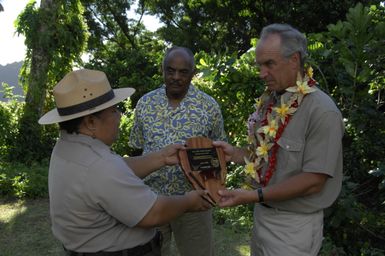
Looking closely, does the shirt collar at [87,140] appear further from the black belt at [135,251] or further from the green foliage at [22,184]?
the green foliage at [22,184]

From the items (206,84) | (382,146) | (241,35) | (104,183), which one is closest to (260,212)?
(104,183)

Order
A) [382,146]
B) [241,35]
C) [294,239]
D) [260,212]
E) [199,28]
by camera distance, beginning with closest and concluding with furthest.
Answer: [294,239] → [260,212] → [382,146] → [241,35] → [199,28]

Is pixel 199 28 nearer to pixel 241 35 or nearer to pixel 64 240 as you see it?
pixel 241 35

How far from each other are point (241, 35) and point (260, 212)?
15.2m

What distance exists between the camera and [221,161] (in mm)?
2633

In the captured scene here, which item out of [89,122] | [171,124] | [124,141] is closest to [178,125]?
[171,124]

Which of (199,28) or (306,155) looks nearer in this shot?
(306,155)

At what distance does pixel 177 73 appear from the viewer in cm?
303

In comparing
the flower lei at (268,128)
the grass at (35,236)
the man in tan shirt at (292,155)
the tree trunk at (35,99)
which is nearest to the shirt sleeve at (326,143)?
the man in tan shirt at (292,155)

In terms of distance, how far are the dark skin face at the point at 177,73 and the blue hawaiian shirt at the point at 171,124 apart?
0.24 feet

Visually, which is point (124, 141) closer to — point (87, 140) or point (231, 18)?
point (87, 140)

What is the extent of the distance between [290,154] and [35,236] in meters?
4.25

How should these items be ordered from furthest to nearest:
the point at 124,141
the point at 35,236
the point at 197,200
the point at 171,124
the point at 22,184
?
the point at 124,141
the point at 22,184
the point at 35,236
the point at 171,124
the point at 197,200

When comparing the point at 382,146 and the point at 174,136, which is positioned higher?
the point at 174,136
